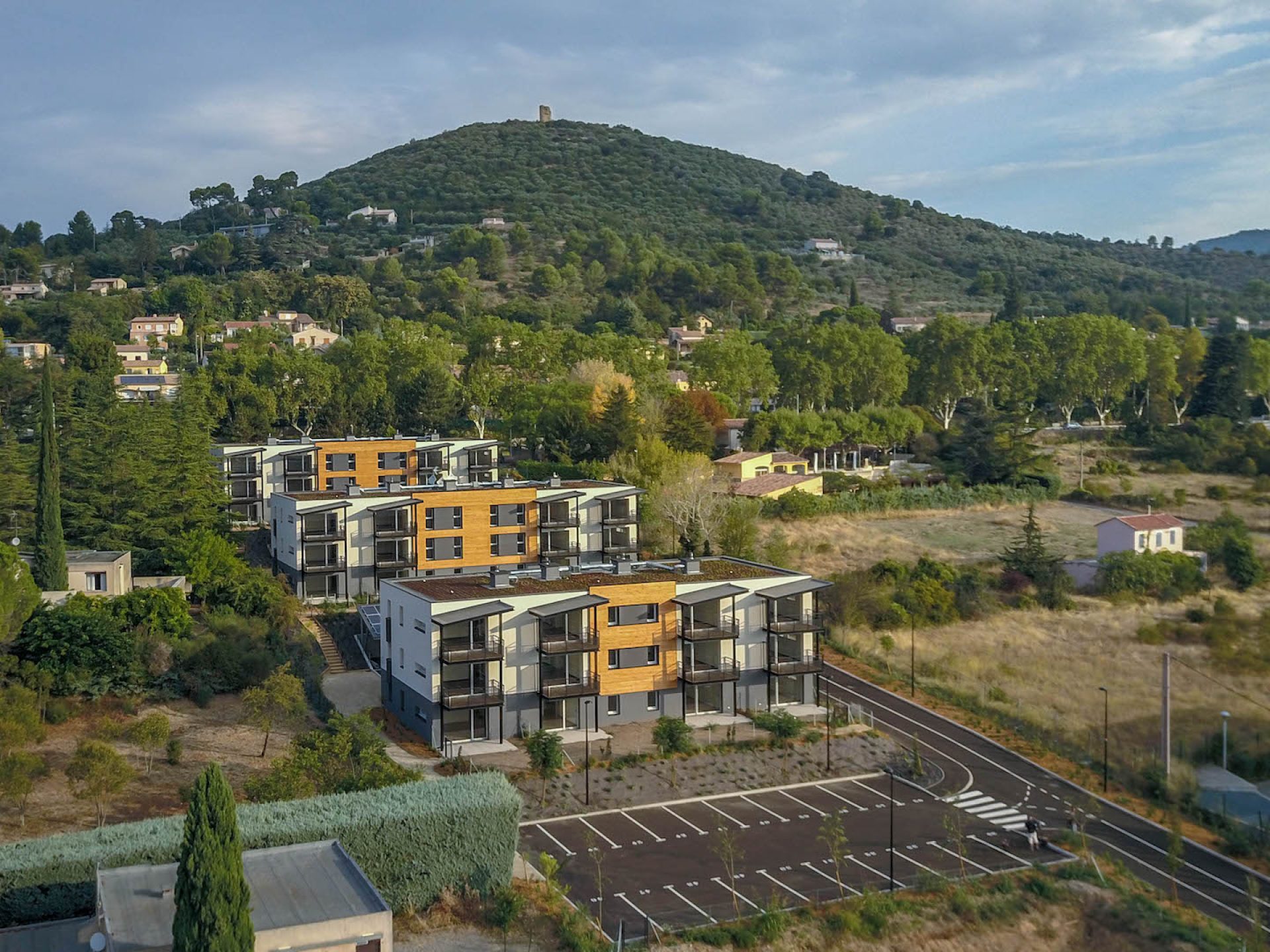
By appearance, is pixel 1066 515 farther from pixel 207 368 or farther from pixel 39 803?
pixel 39 803

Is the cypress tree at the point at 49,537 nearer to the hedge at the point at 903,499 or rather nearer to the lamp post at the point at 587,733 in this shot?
the lamp post at the point at 587,733

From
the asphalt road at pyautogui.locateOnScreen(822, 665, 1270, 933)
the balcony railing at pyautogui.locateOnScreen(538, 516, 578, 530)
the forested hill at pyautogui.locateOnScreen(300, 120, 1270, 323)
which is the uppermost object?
the forested hill at pyautogui.locateOnScreen(300, 120, 1270, 323)

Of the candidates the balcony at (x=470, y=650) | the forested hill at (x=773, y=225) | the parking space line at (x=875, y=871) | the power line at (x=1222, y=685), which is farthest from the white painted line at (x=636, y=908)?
the forested hill at (x=773, y=225)

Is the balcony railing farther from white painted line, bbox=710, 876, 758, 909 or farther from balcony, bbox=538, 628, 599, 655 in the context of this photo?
white painted line, bbox=710, 876, 758, 909

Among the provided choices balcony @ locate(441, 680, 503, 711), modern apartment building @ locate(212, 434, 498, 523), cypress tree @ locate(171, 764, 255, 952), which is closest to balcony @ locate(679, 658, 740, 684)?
balcony @ locate(441, 680, 503, 711)

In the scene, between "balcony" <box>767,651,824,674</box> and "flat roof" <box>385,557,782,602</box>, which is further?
"balcony" <box>767,651,824,674</box>

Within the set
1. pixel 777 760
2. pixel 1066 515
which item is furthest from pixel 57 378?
pixel 1066 515

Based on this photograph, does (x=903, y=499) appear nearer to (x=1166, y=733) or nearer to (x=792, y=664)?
(x=792, y=664)
